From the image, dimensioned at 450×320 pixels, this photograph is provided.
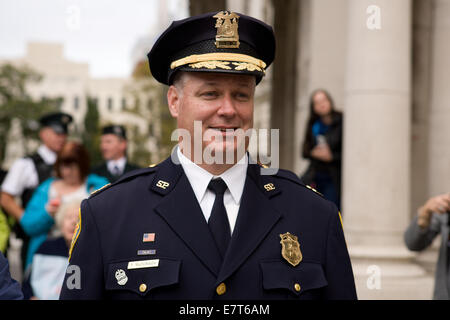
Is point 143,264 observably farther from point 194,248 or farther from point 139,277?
point 194,248

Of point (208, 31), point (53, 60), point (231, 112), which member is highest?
point (53, 60)

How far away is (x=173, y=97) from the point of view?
285 centimetres

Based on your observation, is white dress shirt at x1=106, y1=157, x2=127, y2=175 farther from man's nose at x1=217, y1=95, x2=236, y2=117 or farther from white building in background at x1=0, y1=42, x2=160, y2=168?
white building in background at x1=0, y1=42, x2=160, y2=168

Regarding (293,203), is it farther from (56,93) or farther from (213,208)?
(56,93)

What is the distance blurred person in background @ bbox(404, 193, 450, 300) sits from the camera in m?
4.42

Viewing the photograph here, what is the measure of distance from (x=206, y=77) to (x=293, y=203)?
2.24ft

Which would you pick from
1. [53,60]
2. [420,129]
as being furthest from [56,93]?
[420,129]

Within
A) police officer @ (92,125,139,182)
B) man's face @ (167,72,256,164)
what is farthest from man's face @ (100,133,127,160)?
man's face @ (167,72,256,164)

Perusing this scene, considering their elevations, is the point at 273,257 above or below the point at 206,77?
below

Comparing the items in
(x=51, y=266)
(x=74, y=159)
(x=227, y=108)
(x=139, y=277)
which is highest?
(x=227, y=108)

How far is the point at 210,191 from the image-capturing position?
275 cm

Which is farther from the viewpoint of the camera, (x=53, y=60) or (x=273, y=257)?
(x=53, y=60)

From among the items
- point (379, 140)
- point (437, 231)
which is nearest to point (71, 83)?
point (379, 140)

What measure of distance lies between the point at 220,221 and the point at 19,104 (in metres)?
51.0
